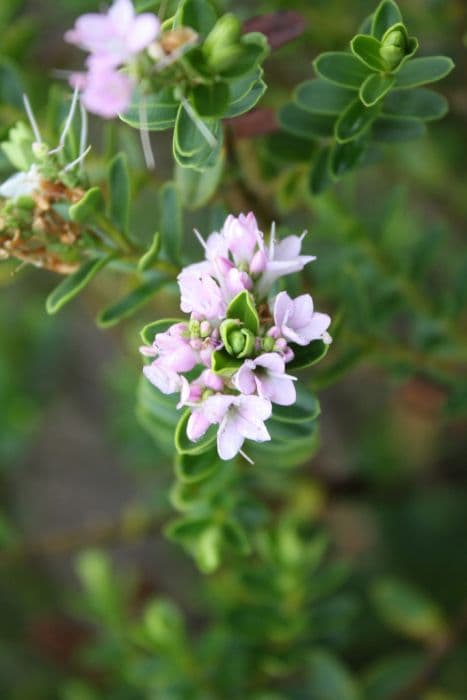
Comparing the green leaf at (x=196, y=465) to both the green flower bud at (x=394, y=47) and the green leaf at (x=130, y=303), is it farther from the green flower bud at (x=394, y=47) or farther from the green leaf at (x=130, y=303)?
the green flower bud at (x=394, y=47)

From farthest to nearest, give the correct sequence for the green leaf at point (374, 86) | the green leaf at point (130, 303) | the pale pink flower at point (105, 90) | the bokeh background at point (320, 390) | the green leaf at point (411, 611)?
1. the green leaf at point (411, 611)
2. the bokeh background at point (320, 390)
3. the green leaf at point (130, 303)
4. the green leaf at point (374, 86)
5. the pale pink flower at point (105, 90)

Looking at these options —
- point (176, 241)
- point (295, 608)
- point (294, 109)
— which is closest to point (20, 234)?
point (176, 241)

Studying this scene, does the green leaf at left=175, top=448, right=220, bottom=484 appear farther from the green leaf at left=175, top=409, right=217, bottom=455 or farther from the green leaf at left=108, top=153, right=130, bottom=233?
the green leaf at left=108, top=153, right=130, bottom=233

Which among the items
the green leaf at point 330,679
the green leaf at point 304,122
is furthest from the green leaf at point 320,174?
the green leaf at point 330,679

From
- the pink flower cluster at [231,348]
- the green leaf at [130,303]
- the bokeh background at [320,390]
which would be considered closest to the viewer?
the pink flower cluster at [231,348]

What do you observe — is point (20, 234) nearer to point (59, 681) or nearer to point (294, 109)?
point (294, 109)

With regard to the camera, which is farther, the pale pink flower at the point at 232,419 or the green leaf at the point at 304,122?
the green leaf at the point at 304,122

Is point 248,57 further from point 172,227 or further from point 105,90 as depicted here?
point 172,227
